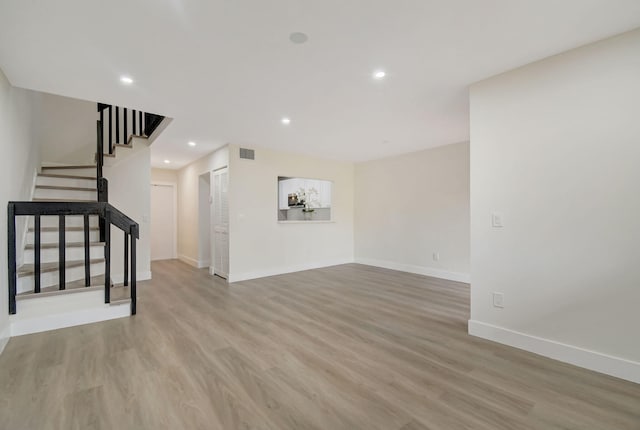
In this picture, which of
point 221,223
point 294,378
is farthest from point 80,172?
point 294,378

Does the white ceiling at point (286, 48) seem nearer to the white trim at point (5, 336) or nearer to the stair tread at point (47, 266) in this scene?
the stair tread at point (47, 266)

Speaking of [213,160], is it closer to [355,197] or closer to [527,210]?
[355,197]

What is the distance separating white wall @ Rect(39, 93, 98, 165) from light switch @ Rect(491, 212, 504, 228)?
6.75m

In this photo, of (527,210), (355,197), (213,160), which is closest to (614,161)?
(527,210)

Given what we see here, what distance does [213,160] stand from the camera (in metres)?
5.59

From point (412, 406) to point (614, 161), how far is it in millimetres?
2288

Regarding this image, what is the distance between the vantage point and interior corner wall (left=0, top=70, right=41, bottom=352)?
8.14ft

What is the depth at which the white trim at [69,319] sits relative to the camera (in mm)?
2738

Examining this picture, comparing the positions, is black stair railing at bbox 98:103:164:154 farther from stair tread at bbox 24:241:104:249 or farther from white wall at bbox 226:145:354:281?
stair tread at bbox 24:241:104:249

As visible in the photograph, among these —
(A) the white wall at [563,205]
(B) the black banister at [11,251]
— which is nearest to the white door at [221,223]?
(B) the black banister at [11,251]

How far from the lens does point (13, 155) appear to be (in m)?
2.86

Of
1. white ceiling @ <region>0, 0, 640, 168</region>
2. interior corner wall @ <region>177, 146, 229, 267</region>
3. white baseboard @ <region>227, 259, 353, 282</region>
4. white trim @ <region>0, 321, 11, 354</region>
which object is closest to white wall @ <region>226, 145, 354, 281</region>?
white baseboard @ <region>227, 259, 353, 282</region>

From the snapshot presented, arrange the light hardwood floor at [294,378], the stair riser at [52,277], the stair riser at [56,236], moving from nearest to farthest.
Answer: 1. the light hardwood floor at [294,378]
2. the stair riser at [52,277]
3. the stair riser at [56,236]

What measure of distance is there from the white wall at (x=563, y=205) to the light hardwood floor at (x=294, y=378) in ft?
0.94
